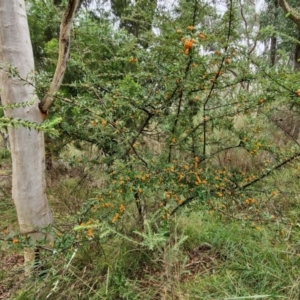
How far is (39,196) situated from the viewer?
171 centimetres

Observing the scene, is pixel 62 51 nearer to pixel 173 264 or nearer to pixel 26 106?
pixel 26 106

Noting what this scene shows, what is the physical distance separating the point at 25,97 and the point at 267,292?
190cm

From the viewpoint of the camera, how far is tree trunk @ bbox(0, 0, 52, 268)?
1439 millimetres

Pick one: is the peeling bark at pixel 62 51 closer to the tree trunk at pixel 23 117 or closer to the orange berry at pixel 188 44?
the tree trunk at pixel 23 117

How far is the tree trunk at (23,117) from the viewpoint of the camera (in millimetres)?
1439

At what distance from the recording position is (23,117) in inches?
60.1

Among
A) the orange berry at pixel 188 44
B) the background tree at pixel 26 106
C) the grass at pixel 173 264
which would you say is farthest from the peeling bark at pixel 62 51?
the grass at pixel 173 264

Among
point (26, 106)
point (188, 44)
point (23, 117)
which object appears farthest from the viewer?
point (23, 117)

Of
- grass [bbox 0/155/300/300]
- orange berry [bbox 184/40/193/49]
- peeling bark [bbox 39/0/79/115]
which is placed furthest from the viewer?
grass [bbox 0/155/300/300]

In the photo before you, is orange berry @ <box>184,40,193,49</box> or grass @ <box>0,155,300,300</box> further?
grass @ <box>0,155,300,300</box>

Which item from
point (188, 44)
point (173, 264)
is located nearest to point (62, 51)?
point (188, 44)

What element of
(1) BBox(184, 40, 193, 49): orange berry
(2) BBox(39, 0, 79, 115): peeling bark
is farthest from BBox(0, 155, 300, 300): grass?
(1) BBox(184, 40, 193, 49): orange berry

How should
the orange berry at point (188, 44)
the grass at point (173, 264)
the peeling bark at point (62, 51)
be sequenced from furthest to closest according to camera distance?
the grass at point (173, 264), the peeling bark at point (62, 51), the orange berry at point (188, 44)

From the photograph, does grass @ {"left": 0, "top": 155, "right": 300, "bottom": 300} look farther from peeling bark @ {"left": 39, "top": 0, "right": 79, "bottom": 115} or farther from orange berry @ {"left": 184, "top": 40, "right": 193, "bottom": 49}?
orange berry @ {"left": 184, "top": 40, "right": 193, "bottom": 49}
